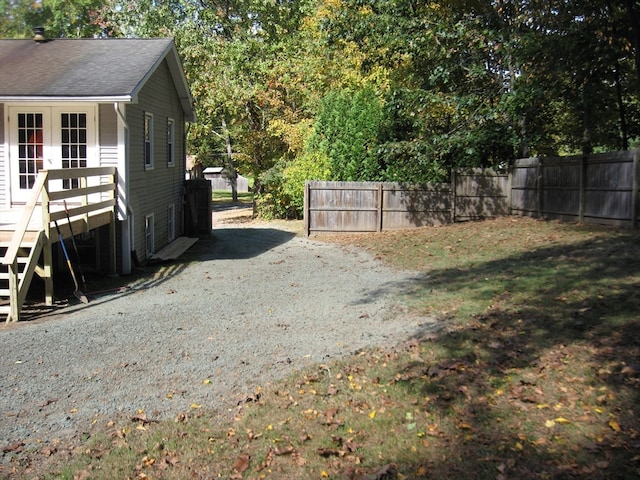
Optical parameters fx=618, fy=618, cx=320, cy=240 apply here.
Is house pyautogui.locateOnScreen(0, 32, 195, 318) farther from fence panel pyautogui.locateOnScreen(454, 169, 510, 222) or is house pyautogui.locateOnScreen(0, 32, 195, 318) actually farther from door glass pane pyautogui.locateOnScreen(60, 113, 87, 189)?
fence panel pyautogui.locateOnScreen(454, 169, 510, 222)

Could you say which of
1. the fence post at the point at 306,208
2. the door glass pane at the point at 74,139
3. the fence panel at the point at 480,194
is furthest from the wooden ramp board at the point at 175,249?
the fence panel at the point at 480,194

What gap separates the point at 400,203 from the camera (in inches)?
752

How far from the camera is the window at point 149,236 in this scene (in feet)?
48.2

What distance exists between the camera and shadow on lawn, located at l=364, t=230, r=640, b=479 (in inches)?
170

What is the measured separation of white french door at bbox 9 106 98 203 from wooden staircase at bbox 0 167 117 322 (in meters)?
0.79

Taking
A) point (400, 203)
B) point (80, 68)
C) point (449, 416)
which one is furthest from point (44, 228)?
point (400, 203)

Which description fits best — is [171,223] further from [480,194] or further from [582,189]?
[582,189]

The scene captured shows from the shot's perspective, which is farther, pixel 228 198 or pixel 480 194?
pixel 228 198

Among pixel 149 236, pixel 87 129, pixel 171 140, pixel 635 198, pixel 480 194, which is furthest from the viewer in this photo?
pixel 480 194

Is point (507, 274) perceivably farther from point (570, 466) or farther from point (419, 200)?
point (419, 200)

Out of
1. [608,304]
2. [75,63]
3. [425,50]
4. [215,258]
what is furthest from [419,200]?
[608,304]

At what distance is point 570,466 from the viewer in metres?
4.16

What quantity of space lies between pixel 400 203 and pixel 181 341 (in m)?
12.3

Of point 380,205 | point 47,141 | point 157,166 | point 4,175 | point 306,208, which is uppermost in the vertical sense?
point 47,141
